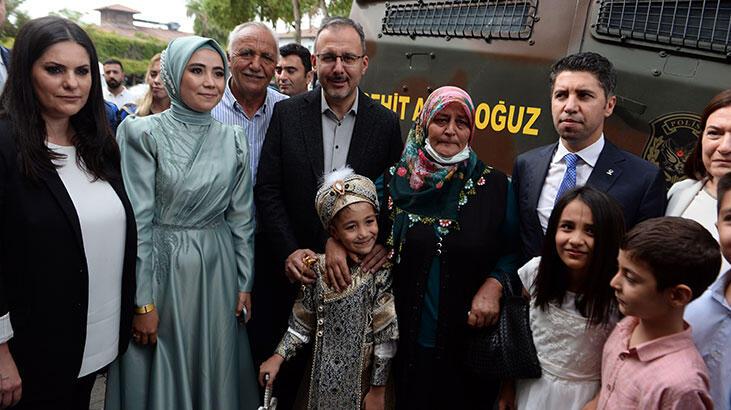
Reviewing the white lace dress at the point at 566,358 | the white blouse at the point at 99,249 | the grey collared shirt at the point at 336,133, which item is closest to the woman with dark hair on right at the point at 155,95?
the grey collared shirt at the point at 336,133

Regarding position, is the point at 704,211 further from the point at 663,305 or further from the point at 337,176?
the point at 337,176

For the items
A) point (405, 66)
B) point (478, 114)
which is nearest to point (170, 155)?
point (478, 114)

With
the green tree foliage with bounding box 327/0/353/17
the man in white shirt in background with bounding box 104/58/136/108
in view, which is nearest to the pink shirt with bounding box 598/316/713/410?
the man in white shirt in background with bounding box 104/58/136/108

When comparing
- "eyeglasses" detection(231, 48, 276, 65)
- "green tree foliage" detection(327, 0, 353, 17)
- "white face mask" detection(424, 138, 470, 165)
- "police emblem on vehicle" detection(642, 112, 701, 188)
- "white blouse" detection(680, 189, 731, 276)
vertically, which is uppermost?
"green tree foliage" detection(327, 0, 353, 17)

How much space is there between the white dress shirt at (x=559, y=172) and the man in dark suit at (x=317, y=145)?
2.62 ft

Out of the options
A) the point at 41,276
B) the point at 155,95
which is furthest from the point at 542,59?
the point at 155,95

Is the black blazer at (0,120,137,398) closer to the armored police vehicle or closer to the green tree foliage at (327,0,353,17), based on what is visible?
the armored police vehicle

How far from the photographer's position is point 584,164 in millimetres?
2398

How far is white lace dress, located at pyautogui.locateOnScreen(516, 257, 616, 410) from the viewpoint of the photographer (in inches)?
80.9

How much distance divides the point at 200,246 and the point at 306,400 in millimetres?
763

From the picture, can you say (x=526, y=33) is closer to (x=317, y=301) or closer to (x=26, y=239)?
(x=317, y=301)

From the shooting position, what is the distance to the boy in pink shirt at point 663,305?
1.65 metres

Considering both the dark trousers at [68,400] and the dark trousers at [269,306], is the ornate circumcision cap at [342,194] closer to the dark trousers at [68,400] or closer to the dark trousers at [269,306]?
the dark trousers at [269,306]

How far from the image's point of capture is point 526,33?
3.46 m
